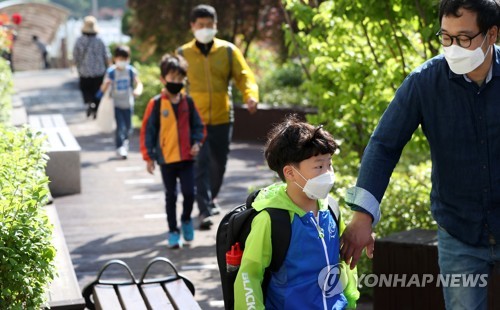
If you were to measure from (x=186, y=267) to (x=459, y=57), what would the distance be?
14.8 feet

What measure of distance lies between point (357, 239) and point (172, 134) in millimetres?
4754

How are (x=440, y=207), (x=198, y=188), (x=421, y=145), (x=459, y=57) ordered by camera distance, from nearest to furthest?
(x=459, y=57) < (x=440, y=207) < (x=421, y=145) < (x=198, y=188)

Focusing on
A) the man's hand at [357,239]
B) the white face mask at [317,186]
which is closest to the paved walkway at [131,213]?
the man's hand at [357,239]

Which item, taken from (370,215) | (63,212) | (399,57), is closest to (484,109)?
(370,215)

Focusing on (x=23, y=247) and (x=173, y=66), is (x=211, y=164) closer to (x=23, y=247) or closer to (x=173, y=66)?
(x=173, y=66)

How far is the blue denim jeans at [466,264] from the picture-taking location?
4.71 m

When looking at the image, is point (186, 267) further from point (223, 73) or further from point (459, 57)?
point (459, 57)

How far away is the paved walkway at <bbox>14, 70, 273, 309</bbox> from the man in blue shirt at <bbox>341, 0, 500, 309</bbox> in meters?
3.10

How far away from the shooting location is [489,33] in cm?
459

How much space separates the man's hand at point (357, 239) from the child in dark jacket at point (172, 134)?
15.1 feet

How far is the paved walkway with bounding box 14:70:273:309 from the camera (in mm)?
8764

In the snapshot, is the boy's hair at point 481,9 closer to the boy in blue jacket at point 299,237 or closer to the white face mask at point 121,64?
the boy in blue jacket at point 299,237

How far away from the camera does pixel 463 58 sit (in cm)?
452

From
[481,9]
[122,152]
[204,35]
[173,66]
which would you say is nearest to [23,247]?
[481,9]
